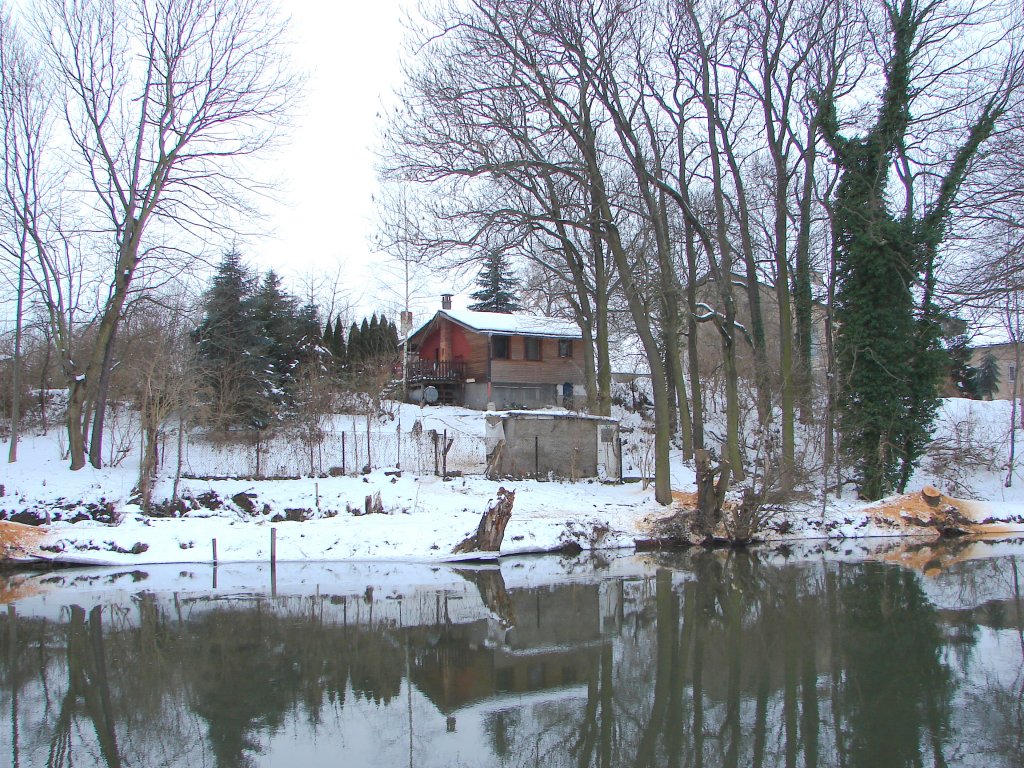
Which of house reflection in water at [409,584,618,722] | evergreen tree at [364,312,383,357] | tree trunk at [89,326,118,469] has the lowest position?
house reflection in water at [409,584,618,722]

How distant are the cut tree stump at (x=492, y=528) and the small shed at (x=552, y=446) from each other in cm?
636

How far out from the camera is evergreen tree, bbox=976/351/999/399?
4844cm

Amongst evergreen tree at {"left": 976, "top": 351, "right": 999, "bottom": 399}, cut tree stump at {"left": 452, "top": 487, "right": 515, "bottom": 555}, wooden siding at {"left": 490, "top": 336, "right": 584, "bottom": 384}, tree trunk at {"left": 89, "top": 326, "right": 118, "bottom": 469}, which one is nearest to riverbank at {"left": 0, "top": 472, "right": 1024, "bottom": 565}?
cut tree stump at {"left": 452, "top": 487, "right": 515, "bottom": 555}

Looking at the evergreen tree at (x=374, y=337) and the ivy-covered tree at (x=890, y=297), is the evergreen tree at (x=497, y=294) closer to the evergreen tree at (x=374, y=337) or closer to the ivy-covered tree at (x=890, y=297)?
the evergreen tree at (x=374, y=337)

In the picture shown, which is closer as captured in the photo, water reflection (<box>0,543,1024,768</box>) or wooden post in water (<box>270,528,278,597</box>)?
water reflection (<box>0,543,1024,768</box>)

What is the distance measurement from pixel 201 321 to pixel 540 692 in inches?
983

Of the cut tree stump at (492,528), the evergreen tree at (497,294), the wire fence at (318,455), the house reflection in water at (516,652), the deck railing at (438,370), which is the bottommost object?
the house reflection in water at (516,652)

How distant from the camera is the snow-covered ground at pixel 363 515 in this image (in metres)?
17.7

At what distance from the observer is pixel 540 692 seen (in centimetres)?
845

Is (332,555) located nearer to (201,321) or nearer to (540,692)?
(540,692)

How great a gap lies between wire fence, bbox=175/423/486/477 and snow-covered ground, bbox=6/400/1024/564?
3.40 ft

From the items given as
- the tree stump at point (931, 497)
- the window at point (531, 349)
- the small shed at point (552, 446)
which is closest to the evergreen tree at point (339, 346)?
the window at point (531, 349)

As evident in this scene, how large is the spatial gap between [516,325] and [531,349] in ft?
5.00

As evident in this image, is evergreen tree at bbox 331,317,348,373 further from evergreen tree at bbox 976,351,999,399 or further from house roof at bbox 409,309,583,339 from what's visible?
evergreen tree at bbox 976,351,999,399
